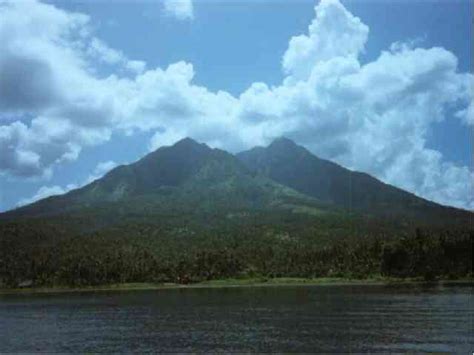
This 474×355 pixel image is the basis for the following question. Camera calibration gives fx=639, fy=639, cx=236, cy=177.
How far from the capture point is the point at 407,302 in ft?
385

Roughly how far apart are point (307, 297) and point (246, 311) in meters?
33.3

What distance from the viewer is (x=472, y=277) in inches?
7165

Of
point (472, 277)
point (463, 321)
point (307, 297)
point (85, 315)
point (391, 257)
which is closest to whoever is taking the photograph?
point (463, 321)

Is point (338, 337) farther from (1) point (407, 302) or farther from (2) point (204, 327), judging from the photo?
(1) point (407, 302)

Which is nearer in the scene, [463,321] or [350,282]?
[463,321]

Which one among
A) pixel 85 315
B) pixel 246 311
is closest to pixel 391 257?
pixel 246 311

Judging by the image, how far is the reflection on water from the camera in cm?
7056

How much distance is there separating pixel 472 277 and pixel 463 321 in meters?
104

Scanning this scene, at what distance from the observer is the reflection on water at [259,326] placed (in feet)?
232

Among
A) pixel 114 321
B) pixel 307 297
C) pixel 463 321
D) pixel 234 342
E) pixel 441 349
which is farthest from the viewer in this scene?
pixel 307 297

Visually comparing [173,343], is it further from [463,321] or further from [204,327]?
[463,321]

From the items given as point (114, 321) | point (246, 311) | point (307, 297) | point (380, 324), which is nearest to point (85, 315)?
point (114, 321)

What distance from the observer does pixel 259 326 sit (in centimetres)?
8881

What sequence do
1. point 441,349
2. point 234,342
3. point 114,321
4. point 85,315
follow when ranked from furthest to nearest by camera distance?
point 85,315 → point 114,321 → point 234,342 → point 441,349
